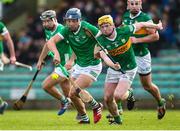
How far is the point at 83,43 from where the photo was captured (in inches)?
712

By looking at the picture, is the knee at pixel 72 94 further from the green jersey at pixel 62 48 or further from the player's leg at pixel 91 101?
the green jersey at pixel 62 48

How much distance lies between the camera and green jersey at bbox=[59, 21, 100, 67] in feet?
59.3

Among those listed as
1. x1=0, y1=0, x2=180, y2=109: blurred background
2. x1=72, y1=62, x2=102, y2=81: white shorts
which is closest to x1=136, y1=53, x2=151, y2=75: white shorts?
x1=72, y1=62, x2=102, y2=81: white shorts

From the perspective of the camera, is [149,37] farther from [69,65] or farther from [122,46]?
[69,65]

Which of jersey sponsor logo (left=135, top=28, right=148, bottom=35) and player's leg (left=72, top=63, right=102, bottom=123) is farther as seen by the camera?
jersey sponsor logo (left=135, top=28, right=148, bottom=35)

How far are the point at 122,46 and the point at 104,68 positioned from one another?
9311 mm

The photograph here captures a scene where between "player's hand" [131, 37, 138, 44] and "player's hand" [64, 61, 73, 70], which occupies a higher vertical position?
"player's hand" [131, 37, 138, 44]

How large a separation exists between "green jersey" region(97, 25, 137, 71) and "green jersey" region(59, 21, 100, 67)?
1.36 ft

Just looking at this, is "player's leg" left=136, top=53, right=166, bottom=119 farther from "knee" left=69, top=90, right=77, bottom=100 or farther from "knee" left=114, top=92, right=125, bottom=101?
"knee" left=114, top=92, right=125, bottom=101

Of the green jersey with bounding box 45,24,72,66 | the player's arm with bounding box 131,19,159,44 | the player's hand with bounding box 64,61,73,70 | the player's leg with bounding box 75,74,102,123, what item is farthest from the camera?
the green jersey with bounding box 45,24,72,66

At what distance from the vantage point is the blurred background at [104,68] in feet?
86.0

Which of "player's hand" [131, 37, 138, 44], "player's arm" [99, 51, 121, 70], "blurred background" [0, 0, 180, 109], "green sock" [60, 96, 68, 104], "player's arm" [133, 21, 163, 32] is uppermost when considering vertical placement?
"player's arm" [133, 21, 163, 32]

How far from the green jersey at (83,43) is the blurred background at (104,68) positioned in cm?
667

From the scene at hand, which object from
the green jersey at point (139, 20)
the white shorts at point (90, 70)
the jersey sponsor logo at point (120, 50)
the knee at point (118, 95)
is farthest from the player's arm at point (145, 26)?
the knee at point (118, 95)
